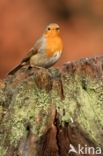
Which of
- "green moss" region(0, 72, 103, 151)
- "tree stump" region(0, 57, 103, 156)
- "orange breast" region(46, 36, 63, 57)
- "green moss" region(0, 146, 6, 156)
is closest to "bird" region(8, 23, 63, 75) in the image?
"orange breast" region(46, 36, 63, 57)

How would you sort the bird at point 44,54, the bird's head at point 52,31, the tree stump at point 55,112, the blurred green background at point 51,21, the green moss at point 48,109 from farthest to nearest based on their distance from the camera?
the blurred green background at point 51,21
the bird's head at point 52,31
the bird at point 44,54
the green moss at point 48,109
the tree stump at point 55,112

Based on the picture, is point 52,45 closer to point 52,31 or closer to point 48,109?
point 52,31

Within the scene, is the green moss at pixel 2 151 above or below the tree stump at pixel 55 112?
below

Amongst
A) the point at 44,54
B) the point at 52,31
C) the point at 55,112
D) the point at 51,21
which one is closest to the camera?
the point at 55,112

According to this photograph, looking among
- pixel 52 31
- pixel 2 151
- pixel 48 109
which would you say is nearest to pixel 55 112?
pixel 48 109

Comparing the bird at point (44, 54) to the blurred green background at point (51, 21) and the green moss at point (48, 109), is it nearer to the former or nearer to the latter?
the green moss at point (48, 109)

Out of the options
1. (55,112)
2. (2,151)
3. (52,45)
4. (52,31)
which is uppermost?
(52,31)

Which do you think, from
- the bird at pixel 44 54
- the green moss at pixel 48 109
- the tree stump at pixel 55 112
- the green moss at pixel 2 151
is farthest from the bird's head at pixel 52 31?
the green moss at pixel 2 151
